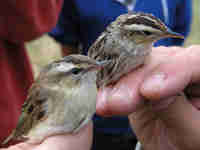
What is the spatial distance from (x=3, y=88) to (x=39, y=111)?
563 millimetres

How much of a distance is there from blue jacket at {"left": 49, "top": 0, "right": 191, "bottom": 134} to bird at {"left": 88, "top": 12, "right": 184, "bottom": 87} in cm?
62

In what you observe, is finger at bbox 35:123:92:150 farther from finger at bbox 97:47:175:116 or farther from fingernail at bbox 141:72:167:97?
fingernail at bbox 141:72:167:97

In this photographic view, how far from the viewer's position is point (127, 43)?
1738 mm

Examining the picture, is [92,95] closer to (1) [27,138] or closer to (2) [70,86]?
(2) [70,86]

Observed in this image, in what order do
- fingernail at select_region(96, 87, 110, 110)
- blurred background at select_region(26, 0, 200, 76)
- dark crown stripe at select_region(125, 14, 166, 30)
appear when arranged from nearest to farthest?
fingernail at select_region(96, 87, 110, 110), dark crown stripe at select_region(125, 14, 166, 30), blurred background at select_region(26, 0, 200, 76)

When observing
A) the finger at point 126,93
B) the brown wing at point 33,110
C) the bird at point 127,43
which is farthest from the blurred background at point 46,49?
the finger at point 126,93

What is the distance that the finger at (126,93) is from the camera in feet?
4.58

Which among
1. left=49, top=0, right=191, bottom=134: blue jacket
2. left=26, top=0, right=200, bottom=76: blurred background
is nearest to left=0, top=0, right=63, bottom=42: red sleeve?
left=49, top=0, right=191, bottom=134: blue jacket

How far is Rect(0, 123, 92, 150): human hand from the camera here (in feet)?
4.39

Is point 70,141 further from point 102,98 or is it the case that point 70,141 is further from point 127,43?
point 127,43

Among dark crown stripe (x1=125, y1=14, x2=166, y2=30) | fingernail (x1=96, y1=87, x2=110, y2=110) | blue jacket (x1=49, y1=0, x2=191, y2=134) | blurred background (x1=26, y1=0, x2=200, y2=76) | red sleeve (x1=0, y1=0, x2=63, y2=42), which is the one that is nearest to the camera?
fingernail (x1=96, y1=87, x2=110, y2=110)

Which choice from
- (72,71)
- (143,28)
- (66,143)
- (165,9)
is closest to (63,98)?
(72,71)

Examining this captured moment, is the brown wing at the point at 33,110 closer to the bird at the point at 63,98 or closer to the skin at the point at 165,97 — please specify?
the bird at the point at 63,98

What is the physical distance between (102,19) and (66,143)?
4.40 feet
